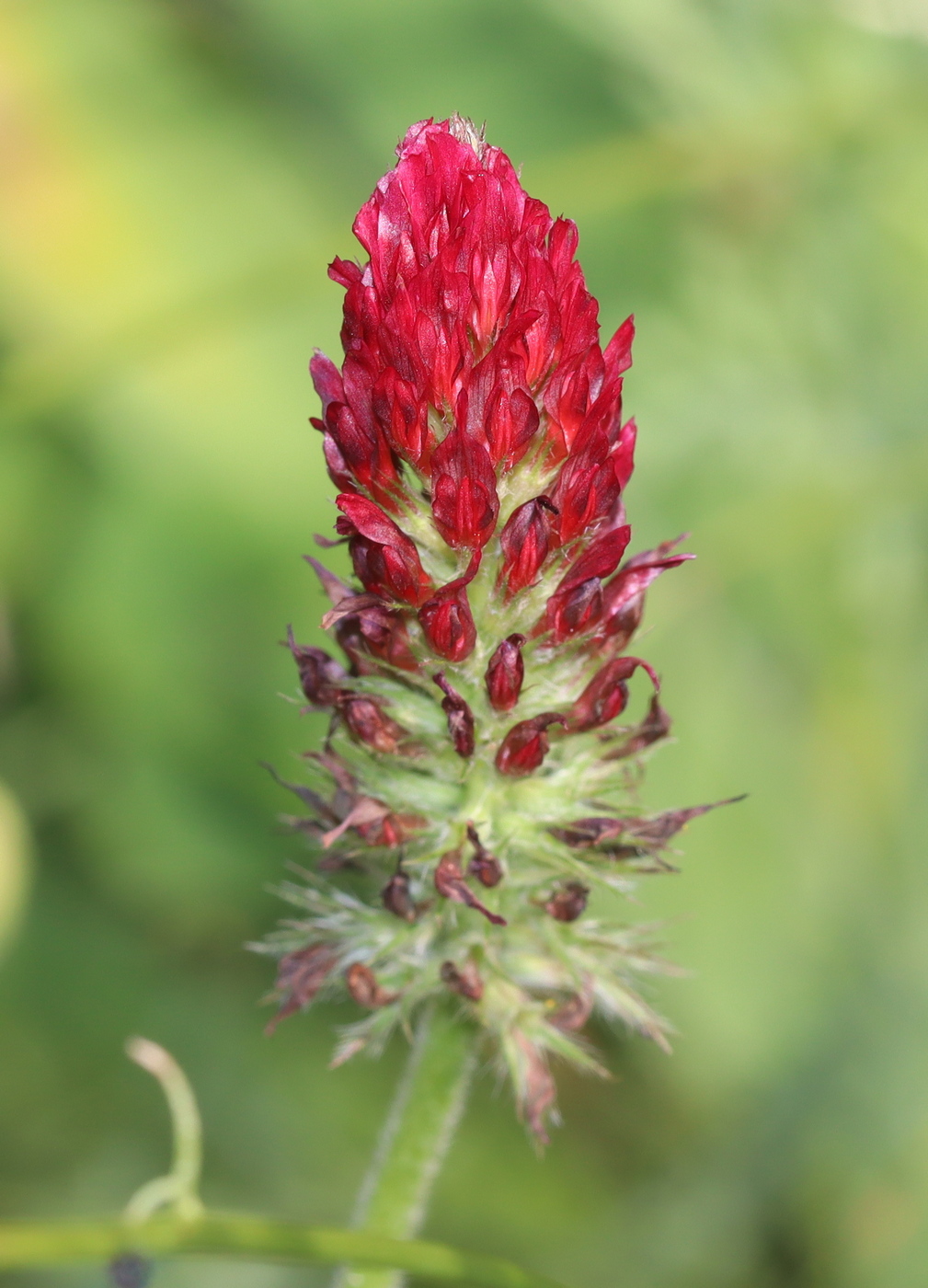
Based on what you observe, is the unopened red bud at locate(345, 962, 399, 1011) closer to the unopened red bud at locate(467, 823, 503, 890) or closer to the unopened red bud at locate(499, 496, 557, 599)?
the unopened red bud at locate(467, 823, 503, 890)

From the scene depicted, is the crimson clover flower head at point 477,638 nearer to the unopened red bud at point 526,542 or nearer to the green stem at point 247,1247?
the unopened red bud at point 526,542

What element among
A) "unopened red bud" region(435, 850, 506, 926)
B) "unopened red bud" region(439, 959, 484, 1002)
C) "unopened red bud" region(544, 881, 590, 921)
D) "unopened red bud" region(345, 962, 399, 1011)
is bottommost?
"unopened red bud" region(345, 962, 399, 1011)

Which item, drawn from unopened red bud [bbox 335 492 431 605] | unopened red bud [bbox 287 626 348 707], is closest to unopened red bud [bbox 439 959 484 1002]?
unopened red bud [bbox 287 626 348 707]

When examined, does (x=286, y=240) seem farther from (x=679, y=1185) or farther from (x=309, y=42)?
(x=679, y=1185)

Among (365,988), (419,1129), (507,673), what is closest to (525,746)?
(507,673)

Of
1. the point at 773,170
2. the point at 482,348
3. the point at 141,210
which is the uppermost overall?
the point at 773,170

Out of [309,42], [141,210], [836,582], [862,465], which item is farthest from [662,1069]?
[309,42]
